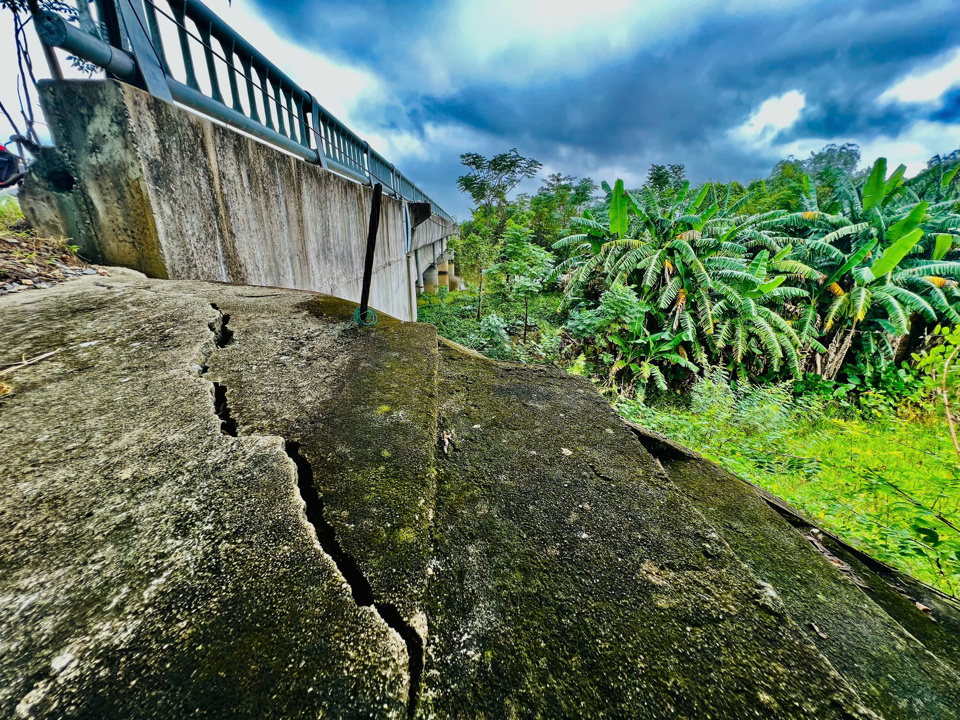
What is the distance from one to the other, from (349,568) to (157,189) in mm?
2375

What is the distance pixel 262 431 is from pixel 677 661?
3.35 feet

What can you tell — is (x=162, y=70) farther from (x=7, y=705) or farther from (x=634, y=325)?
(x=634, y=325)

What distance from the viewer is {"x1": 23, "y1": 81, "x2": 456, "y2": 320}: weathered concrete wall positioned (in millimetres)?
1861

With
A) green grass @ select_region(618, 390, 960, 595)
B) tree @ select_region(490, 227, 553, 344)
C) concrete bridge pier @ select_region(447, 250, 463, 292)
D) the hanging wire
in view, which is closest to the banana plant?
green grass @ select_region(618, 390, 960, 595)

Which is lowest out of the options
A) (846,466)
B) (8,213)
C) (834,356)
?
(846,466)

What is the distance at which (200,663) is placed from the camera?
50 centimetres

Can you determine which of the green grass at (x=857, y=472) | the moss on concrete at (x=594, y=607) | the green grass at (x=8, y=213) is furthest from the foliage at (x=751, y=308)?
the green grass at (x=8, y=213)

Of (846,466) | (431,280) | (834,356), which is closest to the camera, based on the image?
(846,466)

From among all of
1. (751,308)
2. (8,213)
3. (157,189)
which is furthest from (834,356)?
(8,213)

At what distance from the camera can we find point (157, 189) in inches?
77.5

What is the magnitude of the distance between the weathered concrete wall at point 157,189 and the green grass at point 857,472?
3.92 meters

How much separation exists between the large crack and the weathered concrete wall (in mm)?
1739

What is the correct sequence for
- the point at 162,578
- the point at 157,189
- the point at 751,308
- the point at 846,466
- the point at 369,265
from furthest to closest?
the point at 751,308, the point at 846,466, the point at 157,189, the point at 369,265, the point at 162,578

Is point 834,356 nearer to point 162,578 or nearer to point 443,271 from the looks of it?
point 162,578
